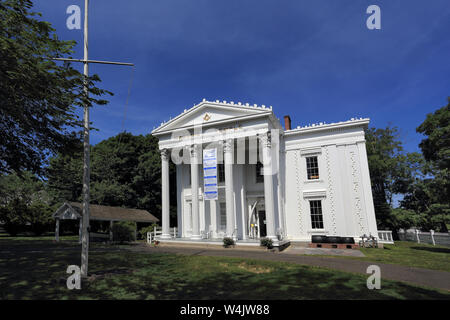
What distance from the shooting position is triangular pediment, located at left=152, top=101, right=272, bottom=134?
18906mm

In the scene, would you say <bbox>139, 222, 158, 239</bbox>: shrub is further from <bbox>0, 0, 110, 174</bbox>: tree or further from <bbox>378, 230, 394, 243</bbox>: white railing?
<bbox>378, 230, 394, 243</bbox>: white railing

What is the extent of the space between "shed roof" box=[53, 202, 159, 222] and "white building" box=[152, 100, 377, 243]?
A: 6.04 m

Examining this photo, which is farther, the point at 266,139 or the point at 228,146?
the point at 228,146

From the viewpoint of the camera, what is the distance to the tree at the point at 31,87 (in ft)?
27.2

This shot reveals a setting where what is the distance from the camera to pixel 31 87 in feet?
28.2

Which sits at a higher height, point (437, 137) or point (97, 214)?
point (437, 137)

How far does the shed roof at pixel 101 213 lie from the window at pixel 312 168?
56.1 feet

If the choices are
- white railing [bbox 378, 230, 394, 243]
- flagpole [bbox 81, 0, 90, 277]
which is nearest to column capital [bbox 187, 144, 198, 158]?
flagpole [bbox 81, 0, 90, 277]

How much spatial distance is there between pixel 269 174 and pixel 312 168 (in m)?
5.42

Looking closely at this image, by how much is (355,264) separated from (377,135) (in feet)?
88.9

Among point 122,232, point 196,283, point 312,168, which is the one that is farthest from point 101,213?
point 312,168

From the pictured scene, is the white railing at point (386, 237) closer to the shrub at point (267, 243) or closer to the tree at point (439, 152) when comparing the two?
the tree at point (439, 152)

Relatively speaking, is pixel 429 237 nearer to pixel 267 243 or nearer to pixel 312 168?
pixel 312 168

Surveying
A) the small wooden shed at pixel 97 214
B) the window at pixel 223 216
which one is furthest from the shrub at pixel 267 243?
the small wooden shed at pixel 97 214
